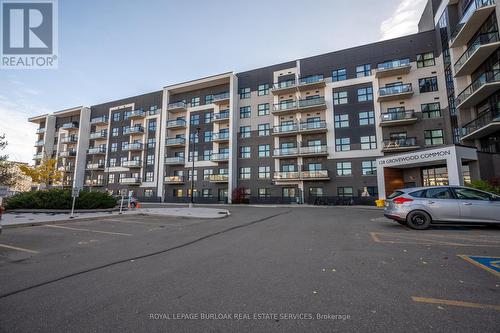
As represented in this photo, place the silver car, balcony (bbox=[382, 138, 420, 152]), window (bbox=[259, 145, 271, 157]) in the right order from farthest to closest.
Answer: window (bbox=[259, 145, 271, 157]), balcony (bbox=[382, 138, 420, 152]), the silver car

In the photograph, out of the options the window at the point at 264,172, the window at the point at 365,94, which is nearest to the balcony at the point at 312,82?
the window at the point at 365,94

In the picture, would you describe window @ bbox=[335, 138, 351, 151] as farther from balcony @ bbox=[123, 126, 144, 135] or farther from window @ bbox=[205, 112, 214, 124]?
balcony @ bbox=[123, 126, 144, 135]

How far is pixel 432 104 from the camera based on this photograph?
27781mm

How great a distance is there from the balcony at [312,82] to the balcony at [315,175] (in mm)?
12638

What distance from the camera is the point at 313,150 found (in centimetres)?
3141

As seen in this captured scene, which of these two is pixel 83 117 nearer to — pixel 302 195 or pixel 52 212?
pixel 52 212

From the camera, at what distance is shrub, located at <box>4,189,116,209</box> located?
53.3 feet

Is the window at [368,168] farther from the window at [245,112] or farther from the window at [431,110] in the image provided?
the window at [245,112]

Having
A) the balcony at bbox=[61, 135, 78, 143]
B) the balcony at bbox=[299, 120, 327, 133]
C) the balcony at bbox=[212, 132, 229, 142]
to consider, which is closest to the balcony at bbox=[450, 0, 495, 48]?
the balcony at bbox=[299, 120, 327, 133]

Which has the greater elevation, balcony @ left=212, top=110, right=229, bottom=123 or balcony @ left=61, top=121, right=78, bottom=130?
balcony @ left=61, top=121, right=78, bottom=130

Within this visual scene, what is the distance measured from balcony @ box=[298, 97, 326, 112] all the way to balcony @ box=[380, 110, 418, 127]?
25.2 feet

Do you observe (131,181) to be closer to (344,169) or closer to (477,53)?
(344,169)

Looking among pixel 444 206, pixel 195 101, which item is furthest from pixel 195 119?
pixel 444 206

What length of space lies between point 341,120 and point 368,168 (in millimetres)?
7464
